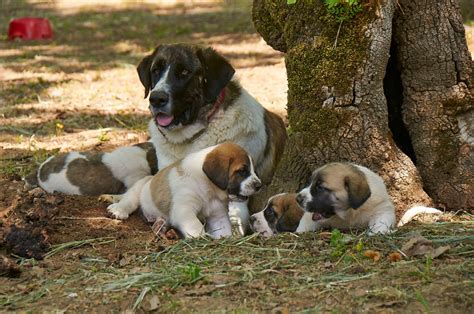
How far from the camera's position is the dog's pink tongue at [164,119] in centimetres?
727

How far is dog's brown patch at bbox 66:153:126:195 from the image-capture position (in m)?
7.95

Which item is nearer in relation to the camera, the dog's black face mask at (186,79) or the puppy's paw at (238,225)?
the puppy's paw at (238,225)

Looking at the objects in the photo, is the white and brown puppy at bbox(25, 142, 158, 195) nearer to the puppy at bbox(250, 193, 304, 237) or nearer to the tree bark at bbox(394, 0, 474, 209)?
the puppy at bbox(250, 193, 304, 237)

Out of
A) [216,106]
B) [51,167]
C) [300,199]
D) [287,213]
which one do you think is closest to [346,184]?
[300,199]

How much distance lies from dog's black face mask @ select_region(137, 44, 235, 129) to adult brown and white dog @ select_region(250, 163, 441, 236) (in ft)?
4.03

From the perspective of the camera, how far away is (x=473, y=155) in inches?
276

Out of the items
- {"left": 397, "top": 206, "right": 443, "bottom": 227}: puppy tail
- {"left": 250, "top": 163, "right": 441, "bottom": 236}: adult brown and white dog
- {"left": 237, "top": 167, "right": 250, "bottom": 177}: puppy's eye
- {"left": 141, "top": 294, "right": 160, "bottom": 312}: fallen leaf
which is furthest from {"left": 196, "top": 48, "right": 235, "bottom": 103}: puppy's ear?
{"left": 141, "top": 294, "right": 160, "bottom": 312}: fallen leaf

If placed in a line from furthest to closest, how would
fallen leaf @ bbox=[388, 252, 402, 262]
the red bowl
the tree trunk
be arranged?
the red bowl < the tree trunk < fallen leaf @ bbox=[388, 252, 402, 262]

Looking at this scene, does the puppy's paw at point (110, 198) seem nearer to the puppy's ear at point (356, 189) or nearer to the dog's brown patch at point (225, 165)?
the dog's brown patch at point (225, 165)

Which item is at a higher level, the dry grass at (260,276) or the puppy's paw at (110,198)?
the dry grass at (260,276)

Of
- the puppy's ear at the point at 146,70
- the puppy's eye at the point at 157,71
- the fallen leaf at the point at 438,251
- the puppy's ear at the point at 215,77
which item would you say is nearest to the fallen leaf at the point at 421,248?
the fallen leaf at the point at 438,251

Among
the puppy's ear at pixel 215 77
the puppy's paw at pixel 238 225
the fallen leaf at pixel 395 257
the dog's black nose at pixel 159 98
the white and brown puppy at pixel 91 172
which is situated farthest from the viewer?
the white and brown puppy at pixel 91 172

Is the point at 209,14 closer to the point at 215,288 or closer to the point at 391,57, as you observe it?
the point at 391,57

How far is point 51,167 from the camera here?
26.3ft
